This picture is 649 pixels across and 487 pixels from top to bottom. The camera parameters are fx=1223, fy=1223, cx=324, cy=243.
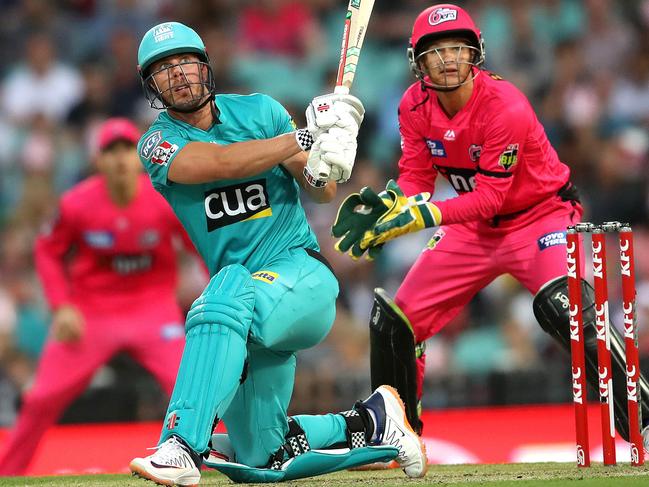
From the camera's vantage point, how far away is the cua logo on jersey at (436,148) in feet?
19.4

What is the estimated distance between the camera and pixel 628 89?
431 inches

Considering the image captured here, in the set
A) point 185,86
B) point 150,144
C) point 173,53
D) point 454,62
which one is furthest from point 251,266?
point 454,62

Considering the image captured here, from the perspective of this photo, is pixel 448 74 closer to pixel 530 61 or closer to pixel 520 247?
pixel 520 247

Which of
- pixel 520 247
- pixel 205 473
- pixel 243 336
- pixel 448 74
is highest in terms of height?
pixel 448 74

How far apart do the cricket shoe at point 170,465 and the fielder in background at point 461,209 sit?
139 cm

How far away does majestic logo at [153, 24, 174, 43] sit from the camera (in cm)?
501

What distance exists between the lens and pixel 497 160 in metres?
5.66

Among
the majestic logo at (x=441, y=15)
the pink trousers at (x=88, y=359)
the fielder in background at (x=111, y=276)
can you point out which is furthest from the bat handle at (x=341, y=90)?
the pink trousers at (x=88, y=359)

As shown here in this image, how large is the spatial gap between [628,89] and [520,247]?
5458 millimetres

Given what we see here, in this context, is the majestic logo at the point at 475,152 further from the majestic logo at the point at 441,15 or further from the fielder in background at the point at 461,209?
the majestic logo at the point at 441,15

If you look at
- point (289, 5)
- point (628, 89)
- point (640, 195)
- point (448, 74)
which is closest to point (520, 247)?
point (448, 74)

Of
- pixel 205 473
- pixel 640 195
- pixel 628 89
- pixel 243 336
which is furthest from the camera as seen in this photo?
pixel 628 89

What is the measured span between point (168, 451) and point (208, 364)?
353 millimetres

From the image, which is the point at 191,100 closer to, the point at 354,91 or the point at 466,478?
the point at 466,478
